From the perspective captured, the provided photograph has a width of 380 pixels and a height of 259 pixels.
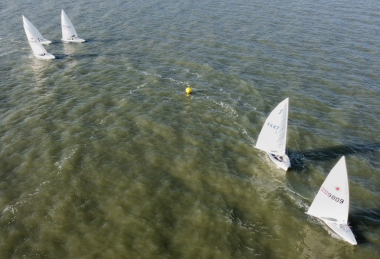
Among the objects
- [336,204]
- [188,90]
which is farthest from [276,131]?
[188,90]

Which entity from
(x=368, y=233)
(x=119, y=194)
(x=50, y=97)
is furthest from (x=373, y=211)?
(x=50, y=97)

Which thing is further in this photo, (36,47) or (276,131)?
(36,47)

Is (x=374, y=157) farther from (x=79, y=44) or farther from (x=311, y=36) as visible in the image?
(x=79, y=44)

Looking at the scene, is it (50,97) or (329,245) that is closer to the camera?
(329,245)

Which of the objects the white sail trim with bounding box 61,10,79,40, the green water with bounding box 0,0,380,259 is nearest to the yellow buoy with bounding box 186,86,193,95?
the green water with bounding box 0,0,380,259

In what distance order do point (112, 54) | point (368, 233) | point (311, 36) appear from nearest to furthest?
1. point (368, 233)
2. point (112, 54)
3. point (311, 36)

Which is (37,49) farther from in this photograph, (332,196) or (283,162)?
(332,196)

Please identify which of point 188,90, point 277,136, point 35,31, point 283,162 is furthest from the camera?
point 35,31

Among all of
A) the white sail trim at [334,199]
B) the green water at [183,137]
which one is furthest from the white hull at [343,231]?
the green water at [183,137]

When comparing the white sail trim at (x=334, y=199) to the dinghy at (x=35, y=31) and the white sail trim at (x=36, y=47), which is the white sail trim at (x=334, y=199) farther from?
the dinghy at (x=35, y=31)
